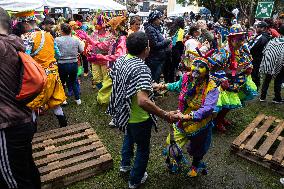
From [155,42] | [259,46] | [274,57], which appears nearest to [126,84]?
[155,42]

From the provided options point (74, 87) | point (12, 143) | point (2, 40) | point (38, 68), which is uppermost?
point (2, 40)

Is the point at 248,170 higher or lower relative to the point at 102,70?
lower

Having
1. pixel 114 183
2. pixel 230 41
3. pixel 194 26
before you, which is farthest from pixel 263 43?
pixel 114 183

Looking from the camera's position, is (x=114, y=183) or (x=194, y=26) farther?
(x=194, y=26)

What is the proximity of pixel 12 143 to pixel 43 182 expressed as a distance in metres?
1.31

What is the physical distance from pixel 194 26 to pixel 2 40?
485 centimetres

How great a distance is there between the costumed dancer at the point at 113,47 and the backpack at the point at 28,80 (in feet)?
10.3

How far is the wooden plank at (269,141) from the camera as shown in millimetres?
4098

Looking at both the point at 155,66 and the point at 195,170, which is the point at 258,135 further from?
the point at 155,66

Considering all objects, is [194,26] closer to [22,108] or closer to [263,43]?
[263,43]

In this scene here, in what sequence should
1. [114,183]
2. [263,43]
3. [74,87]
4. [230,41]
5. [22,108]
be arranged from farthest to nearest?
[263,43] < [74,87] < [230,41] < [114,183] < [22,108]

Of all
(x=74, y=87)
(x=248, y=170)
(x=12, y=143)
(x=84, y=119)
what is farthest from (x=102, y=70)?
(x=12, y=143)

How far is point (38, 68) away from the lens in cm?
230

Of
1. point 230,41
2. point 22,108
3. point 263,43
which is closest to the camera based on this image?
point 22,108
